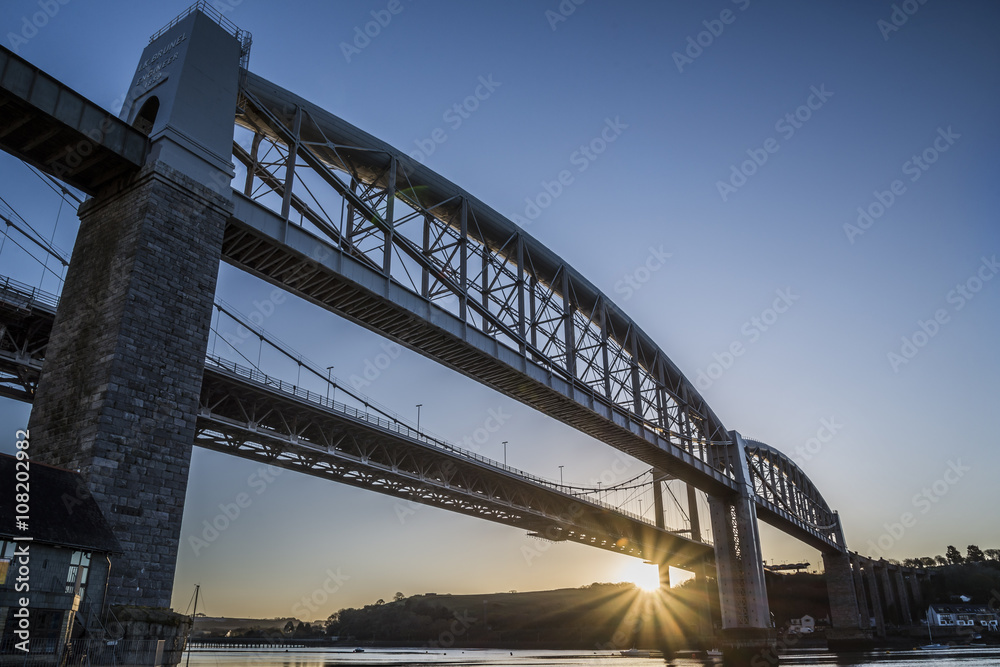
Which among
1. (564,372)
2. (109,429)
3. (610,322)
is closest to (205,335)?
(109,429)

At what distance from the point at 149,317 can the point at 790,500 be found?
9110 cm

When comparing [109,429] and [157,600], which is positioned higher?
[109,429]

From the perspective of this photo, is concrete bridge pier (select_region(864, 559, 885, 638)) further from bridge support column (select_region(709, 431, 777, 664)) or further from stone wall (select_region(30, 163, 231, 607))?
stone wall (select_region(30, 163, 231, 607))

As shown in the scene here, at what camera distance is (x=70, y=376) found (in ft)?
65.6

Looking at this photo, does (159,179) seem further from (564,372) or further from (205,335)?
(564,372)

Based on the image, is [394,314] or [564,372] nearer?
[394,314]

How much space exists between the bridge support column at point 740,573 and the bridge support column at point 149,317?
158 feet

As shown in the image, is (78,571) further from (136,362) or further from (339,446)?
(339,446)

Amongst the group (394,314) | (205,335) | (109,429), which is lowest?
(109,429)

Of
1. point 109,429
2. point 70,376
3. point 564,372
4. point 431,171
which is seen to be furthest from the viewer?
point 564,372

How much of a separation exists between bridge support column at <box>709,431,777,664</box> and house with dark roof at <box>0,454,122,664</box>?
49.6 m

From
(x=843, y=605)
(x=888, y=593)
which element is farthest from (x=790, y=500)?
(x=888, y=593)

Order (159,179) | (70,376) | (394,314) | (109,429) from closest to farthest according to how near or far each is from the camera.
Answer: (109,429)
(70,376)
(159,179)
(394,314)

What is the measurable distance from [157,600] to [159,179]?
1263 cm
